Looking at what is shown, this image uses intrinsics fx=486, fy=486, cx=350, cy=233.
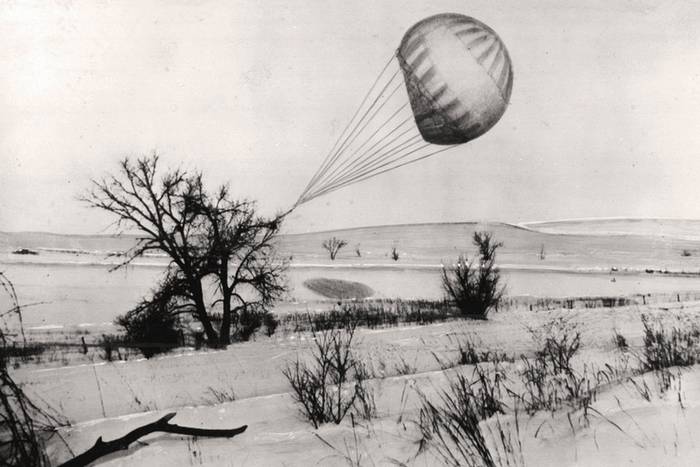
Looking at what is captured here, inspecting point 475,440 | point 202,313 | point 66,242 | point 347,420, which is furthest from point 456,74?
point 66,242

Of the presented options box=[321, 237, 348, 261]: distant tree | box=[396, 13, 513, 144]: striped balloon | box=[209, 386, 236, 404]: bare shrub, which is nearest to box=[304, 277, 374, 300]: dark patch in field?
box=[321, 237, 348, 261]: distant tree

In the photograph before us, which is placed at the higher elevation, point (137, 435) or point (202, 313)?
point (202, 313)

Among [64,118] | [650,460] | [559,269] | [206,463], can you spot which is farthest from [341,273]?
[650,460]

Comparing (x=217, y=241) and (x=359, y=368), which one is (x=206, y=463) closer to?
(x=359, y=368)

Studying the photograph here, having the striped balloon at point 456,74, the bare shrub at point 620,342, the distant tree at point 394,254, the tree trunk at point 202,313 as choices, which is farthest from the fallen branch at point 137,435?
the distant tree at point 394,254

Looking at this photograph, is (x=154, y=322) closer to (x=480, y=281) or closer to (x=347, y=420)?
(x=347, y=420)

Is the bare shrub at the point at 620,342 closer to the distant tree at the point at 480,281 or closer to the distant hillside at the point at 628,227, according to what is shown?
the distant hillside at the point at 628,227
